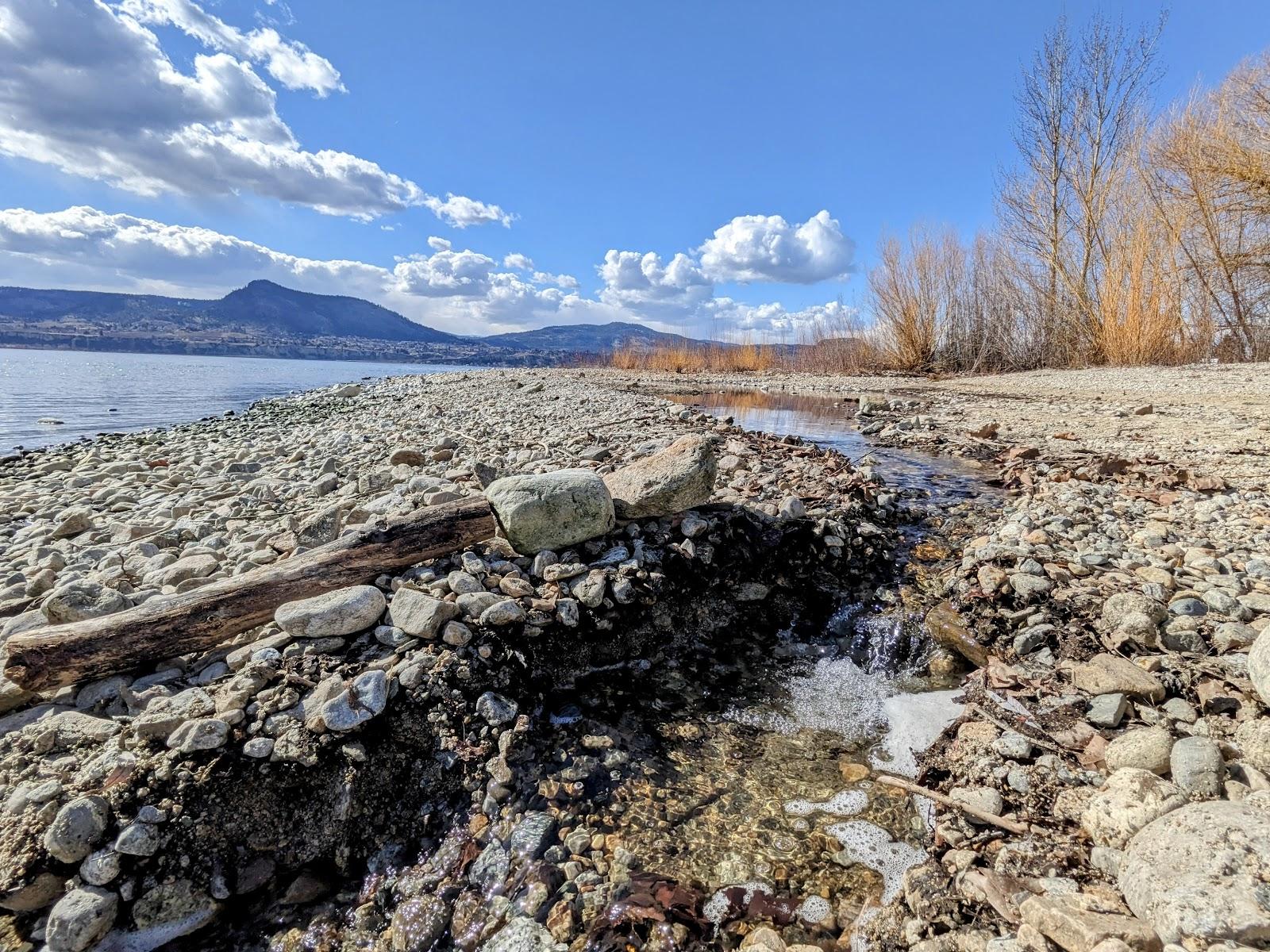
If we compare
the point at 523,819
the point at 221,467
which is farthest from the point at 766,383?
the point at 523,819

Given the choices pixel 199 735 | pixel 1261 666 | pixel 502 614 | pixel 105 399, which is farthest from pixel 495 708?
pixel 105 399

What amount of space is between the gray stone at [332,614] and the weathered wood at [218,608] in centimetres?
17

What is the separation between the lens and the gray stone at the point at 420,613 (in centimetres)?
252

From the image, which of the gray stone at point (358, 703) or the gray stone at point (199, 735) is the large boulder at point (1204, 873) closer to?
the gray stone at point (358, 703)

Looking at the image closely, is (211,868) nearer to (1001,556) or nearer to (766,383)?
(1001,556)

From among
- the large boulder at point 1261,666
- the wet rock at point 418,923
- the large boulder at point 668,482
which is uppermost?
the large boulder at point 668,482

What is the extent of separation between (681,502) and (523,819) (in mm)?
2107

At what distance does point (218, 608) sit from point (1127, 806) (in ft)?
11.7

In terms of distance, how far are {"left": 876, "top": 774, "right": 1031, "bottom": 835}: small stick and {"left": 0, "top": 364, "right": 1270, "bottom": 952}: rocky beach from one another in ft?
0.03

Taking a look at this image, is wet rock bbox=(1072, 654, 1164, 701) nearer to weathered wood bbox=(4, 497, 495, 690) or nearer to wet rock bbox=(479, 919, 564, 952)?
wet rock bbox=(479, 919, 564, 952)

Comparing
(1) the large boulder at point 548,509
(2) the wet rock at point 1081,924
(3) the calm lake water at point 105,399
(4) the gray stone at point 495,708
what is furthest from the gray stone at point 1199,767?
(3) the calm lake water at point 105,399

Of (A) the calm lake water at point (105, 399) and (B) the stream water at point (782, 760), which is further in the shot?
(A) the calm lake water at point (105, 399)

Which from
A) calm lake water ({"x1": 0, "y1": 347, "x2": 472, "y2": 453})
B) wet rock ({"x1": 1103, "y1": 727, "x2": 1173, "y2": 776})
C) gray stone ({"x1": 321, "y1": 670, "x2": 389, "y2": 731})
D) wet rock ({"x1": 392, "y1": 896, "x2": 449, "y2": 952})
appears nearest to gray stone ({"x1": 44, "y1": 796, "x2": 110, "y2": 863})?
gray stone ({"x1": 321, "y1": 670, "x2": 389, "y2": 731})

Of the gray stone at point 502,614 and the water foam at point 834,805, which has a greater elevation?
the gray stone at point 502,614
